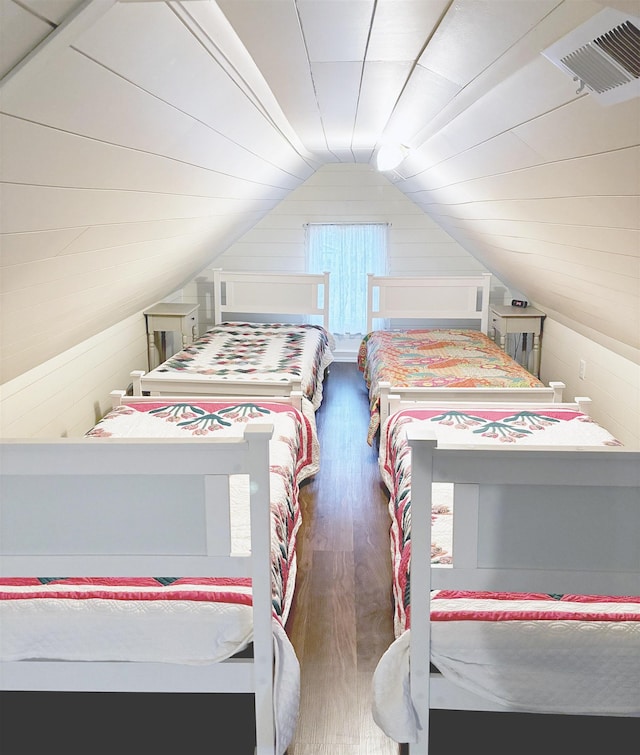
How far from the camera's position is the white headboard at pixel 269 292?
18.6ft

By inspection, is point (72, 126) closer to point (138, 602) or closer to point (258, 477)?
point (258, 477)

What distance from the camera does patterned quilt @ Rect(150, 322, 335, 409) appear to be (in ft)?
13.4

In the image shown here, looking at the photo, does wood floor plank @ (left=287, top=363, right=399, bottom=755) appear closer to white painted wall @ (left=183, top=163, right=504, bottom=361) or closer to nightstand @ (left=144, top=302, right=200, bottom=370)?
nightstand @ (left=144, top=302, right=200, bottom=370)

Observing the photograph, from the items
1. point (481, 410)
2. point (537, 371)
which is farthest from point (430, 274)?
point (481, 410)

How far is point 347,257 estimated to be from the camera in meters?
6.02

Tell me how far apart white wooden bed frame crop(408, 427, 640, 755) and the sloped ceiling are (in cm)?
61

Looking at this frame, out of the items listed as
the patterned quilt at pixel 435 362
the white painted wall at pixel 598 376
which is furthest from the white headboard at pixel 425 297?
the white painted wall at pixel 598 376

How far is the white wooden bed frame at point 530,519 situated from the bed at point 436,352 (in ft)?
6.31

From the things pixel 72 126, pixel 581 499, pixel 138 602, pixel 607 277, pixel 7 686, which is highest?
pixel 72 126

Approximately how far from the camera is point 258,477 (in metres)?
1.56

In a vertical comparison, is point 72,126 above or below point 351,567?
above

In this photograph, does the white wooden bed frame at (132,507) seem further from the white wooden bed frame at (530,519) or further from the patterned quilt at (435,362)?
the patterned quilt at (435,362)

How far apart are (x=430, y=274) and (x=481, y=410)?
298cm

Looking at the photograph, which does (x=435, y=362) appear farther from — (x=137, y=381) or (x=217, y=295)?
(x=217, y=295)
